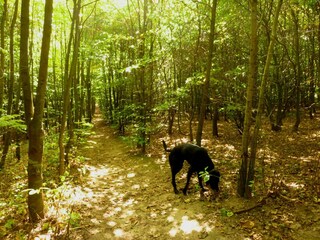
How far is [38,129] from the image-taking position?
6.09 m

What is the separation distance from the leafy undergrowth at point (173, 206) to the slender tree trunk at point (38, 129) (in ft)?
1.41

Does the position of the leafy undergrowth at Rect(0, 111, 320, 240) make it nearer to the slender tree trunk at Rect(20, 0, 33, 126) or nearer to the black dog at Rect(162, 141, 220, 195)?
the black dog at Rect(162, 141, 220, 195)

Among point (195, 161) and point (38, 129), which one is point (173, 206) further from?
point (38, 129)

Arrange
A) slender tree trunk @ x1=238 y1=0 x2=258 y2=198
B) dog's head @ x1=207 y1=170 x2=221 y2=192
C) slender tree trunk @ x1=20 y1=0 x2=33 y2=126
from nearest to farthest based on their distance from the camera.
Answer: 1. slender tree trunk @ x1=20 y1=0 x2=33 y2=126
2. slender tree trunk @ x1=238 y1=0 x2=258 y2=198
3. dog's head @ x1=207 y1=170 x2=221 y2=192

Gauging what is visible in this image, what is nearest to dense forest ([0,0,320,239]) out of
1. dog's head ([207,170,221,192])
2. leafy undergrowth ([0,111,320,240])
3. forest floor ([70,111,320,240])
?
leafy undergrowth ([0,111,320,240])

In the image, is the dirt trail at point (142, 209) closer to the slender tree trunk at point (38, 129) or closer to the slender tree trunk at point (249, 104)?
the slender tree trunk at point (249, 104)

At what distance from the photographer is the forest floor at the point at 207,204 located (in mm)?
5719

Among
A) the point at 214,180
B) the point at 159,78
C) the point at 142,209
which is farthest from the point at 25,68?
the point at 159,78

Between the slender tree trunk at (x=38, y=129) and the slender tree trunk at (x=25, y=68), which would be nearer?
the slender tree trunk at (x=25, y=68)

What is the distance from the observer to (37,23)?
47.9ft

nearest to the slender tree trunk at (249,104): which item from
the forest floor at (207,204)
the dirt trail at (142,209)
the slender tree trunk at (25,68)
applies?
the forest floor at (207,204)

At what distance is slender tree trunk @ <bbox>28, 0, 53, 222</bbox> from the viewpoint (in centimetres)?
603

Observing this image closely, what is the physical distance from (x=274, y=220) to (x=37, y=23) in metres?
14.6

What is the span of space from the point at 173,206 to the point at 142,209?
83 centimetres
